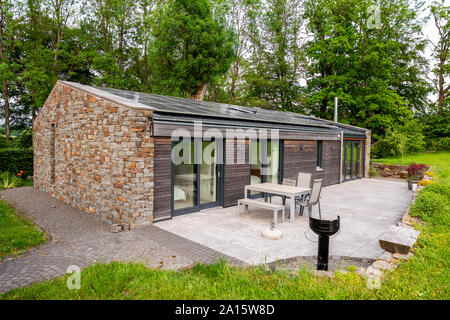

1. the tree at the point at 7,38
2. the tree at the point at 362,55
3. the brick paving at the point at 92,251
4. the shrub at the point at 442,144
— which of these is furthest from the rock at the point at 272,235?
the shrub at the point at 442,144

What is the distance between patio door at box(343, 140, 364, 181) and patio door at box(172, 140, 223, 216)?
28.6 feet

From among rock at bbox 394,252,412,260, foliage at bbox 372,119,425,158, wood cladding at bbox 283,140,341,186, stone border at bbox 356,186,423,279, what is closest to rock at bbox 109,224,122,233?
stone border at bbox 356,186,423,279

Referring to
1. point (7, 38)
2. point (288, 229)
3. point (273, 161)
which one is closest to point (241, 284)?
point (288, 229)

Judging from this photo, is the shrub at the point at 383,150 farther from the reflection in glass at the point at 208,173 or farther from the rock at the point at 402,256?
the rock at the point at 402,256

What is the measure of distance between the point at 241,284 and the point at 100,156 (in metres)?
5.24

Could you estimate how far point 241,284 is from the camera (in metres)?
3.50

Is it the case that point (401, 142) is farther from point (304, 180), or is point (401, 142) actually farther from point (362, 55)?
point (304, 180)

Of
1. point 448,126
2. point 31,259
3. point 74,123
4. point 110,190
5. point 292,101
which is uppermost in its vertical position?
point 292,101

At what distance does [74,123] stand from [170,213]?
4.26 meters

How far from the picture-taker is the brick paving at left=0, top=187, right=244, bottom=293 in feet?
13.6

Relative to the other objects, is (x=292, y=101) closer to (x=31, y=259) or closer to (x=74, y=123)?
(x=74, y=123)

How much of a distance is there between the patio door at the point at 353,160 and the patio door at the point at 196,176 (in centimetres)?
871

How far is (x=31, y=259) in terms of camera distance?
15.1 feet
